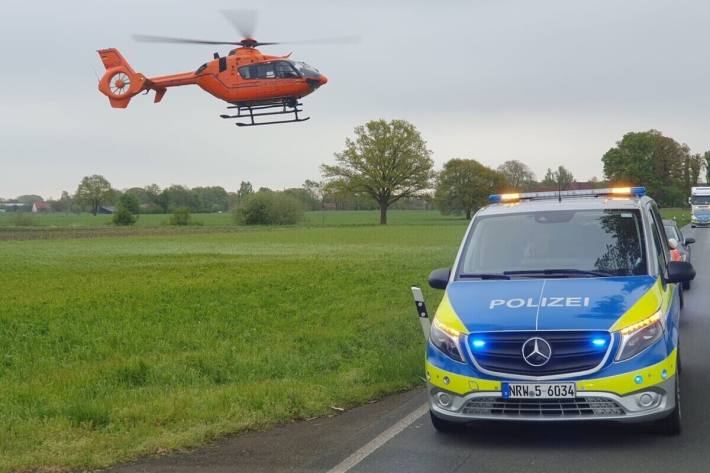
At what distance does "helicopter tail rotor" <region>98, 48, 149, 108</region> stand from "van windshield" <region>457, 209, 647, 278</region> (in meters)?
30.8

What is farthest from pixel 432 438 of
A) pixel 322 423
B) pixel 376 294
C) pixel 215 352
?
pixel 376 294

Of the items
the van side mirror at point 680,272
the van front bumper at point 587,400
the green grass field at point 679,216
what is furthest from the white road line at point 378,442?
the green grass field at point 679,216

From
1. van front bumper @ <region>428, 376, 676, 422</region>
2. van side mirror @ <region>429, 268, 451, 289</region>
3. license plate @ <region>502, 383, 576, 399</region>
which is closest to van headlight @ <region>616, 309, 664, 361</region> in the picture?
van front bumper @ <region>428, 376, 676, 422</region>

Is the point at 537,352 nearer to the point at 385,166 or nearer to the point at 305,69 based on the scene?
the point at 305,69

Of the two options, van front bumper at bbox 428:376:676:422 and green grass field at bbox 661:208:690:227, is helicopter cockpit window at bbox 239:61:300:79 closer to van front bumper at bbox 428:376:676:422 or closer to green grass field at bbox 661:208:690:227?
van front bumper at bbox 428:376:676:422

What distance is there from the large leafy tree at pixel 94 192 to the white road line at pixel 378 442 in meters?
137

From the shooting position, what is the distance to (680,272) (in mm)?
6973

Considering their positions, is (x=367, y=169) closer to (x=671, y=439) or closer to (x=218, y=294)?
(x=218, y=294)

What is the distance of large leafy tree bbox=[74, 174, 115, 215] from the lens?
13712 cm

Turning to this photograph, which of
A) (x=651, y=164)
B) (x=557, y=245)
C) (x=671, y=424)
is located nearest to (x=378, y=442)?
(x=671, y=424)

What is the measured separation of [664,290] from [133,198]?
354 ft

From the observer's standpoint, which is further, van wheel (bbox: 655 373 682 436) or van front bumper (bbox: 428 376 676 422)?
van wheel (bbox: 655 373 682 436)

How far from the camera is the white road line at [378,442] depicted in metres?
5.78

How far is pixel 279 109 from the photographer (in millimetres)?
32281
